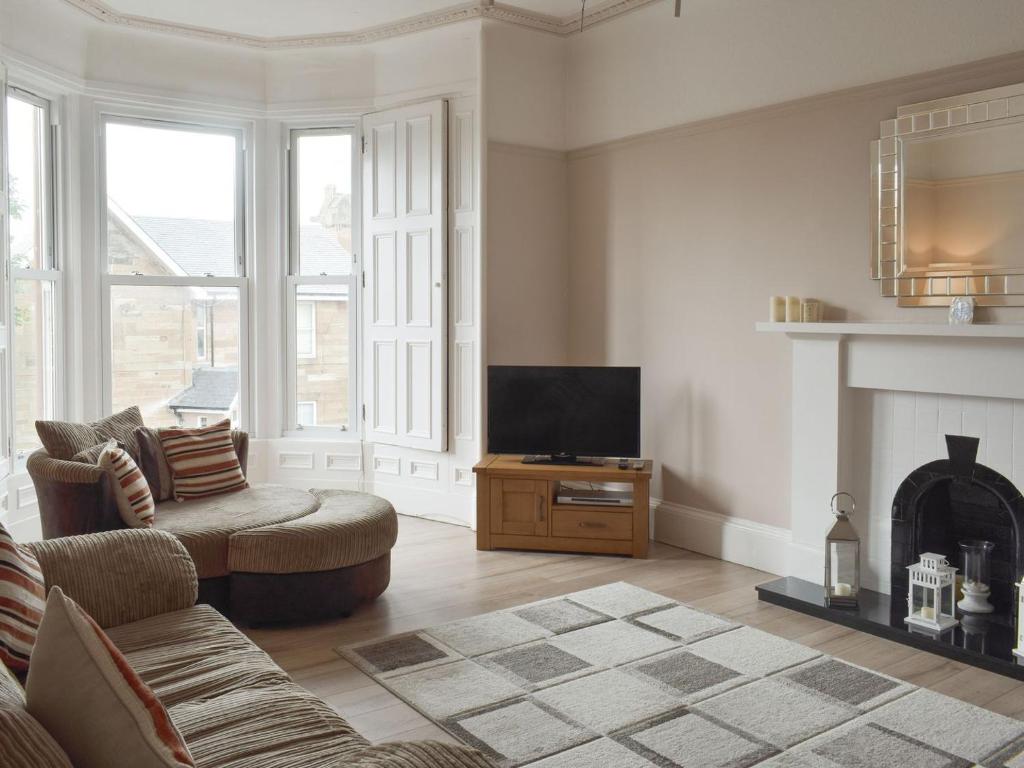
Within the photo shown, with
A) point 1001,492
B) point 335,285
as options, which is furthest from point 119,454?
point 1001,492

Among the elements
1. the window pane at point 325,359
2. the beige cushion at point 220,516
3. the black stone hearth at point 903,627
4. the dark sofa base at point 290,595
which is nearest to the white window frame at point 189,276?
the window pane at point 325,359

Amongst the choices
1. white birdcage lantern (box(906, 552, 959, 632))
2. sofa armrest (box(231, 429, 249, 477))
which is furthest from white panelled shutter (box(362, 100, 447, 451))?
white birdcage lantern (box(906, 552, 959, 632))

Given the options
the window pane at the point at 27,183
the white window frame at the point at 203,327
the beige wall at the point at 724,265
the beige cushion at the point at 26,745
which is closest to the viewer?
the beige cushion at the point at 26,745

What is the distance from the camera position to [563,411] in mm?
5121

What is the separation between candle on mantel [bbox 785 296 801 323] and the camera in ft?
14.3

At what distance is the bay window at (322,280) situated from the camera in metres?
6.20

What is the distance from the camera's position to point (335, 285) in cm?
622

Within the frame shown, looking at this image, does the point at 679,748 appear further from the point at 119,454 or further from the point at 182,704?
the point at 119,454

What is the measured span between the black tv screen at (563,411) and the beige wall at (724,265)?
34 centimetres

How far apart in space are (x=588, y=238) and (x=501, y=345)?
0.88 m

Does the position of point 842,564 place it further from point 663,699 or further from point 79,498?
point 79,498

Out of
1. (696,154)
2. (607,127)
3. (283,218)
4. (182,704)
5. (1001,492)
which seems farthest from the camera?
(283,218)

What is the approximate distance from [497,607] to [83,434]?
6.65 ft

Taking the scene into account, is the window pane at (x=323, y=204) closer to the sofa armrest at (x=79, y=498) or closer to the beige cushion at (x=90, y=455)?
the beige cushion at (x=90, y=455)
